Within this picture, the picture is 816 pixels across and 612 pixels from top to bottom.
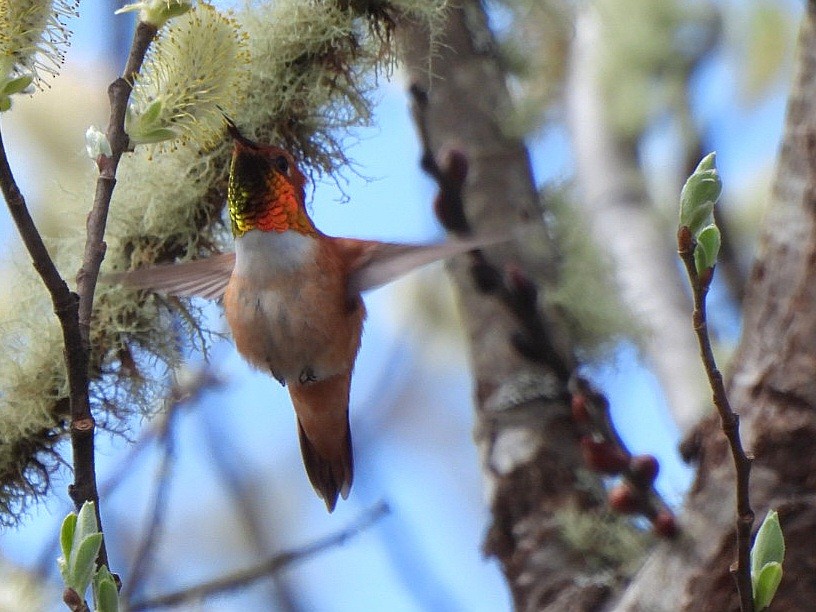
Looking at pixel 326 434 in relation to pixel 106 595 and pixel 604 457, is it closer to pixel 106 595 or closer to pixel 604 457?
pixel 604 457

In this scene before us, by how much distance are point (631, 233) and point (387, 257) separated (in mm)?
1481

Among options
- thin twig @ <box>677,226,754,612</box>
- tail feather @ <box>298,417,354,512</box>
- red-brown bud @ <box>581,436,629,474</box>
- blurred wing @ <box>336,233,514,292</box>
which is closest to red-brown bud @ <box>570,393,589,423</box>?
red-brown bud @ <box>581,436,629,474</box>

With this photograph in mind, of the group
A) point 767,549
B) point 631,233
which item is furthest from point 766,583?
point 631,233

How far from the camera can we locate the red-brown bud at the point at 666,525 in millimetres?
1490

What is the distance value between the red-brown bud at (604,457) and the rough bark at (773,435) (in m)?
0.12

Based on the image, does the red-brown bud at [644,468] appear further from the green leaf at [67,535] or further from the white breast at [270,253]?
the green leaf at [67,535]

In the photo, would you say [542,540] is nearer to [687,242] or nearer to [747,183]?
[687,242]

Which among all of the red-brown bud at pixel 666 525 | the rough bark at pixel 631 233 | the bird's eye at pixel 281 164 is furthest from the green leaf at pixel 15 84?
the rough bark at pixel 631 233

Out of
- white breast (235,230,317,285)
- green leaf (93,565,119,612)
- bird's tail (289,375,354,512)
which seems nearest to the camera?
green leaf (93,565,119,612)

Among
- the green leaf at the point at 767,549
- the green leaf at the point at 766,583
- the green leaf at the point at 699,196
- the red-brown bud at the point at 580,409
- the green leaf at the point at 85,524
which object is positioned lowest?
the green leaf at the point at 766,583

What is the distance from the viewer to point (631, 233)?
275cm

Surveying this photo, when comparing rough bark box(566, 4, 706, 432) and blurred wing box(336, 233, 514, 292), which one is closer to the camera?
blurred wing box(336, 233, 514, 292)

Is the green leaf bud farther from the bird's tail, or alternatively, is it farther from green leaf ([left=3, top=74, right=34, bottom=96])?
the bird's tail

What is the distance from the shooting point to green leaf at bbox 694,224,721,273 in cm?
84
